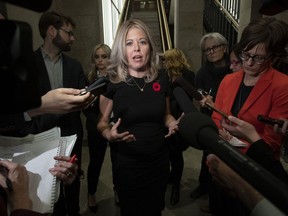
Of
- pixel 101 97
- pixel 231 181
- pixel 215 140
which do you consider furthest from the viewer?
pixel 101 97

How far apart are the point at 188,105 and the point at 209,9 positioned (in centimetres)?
754

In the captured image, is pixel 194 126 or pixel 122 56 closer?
pixel 194 126

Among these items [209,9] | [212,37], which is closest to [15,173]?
[212,37]

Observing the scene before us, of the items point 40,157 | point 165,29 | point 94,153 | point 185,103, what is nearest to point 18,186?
point 40,157

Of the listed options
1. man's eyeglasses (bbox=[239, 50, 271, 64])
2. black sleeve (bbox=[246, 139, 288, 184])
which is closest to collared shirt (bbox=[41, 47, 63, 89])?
man's eyeglasses (bbox=[239, 50, 271, 64])

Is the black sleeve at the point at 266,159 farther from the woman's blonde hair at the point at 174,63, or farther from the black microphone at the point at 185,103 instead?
the woman's blonde hair at the point at 174,63

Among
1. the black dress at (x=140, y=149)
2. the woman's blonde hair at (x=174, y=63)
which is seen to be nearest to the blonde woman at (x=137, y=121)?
the black dress at (x=140, y=149)

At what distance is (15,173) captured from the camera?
91cm

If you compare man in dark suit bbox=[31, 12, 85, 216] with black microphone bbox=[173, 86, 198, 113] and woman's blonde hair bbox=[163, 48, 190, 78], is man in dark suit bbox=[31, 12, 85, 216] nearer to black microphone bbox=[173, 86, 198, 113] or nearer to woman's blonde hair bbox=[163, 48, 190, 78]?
woman's blonde hair bbox=[163, 48, 190, 78]

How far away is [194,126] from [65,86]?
195 centimetres

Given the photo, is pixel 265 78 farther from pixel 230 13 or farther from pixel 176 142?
pixel 230 13

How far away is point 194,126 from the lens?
1.59 ft

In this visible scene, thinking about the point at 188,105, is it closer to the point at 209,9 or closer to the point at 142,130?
the point at 142,130

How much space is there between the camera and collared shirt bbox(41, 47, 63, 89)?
2.22m
